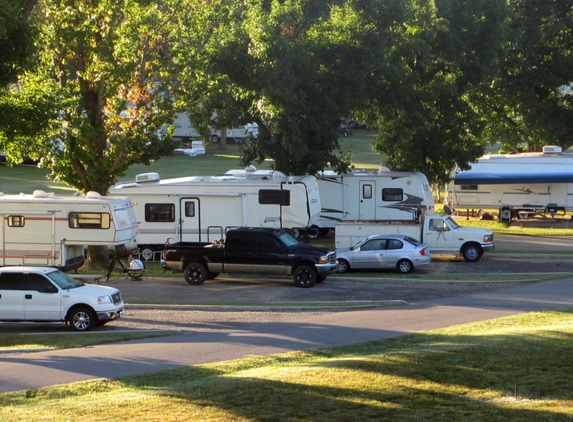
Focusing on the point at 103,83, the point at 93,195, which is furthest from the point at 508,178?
the point at 93,195

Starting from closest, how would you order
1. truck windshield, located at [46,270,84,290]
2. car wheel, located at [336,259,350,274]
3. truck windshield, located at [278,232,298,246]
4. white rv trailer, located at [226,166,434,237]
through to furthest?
truck windshield, located at [46,270,84,290] < truck windshield, located at [278,232,298,246] < car wheel, located at [336,259,350,274] < white rv trailer, located at [226,166,434,237]

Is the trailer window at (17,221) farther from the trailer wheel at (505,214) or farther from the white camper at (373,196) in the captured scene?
the trailer wheel at (505,214)

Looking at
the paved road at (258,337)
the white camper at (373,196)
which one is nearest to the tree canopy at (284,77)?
the white camper at (373,196)

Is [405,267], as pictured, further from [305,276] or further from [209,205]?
[209,205]

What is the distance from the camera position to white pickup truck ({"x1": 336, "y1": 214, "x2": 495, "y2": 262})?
27922 millimetres

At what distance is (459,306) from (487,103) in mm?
26514

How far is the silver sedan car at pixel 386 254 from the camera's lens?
2559 centimetres

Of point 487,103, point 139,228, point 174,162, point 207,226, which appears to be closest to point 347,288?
point 207,226

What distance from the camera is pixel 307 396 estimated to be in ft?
31.6

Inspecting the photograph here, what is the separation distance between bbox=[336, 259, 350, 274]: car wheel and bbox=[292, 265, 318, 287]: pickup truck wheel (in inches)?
119

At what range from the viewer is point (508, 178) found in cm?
3916

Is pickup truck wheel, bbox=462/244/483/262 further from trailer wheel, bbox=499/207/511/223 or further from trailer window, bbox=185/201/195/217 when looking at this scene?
trailer wheel, bbox=499/207/511/223

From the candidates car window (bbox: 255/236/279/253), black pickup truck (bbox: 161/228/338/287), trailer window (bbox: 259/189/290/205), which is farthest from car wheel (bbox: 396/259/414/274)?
trailer window (bbox: 259/189/290/205)

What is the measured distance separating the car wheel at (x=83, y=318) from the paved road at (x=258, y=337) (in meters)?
2.09
